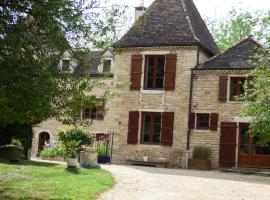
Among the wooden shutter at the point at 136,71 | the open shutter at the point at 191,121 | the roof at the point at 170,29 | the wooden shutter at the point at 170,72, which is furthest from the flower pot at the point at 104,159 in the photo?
the roof at the point at 170,29

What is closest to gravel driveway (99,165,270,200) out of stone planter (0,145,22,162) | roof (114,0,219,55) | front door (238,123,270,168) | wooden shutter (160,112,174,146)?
stone planter (0,145,22,162)

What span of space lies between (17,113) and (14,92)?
68 cm

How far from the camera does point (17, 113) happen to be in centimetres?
932

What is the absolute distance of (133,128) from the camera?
23625 millimetres

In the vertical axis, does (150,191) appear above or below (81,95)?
below

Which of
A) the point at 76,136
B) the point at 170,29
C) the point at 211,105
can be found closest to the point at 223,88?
the point at 211,105

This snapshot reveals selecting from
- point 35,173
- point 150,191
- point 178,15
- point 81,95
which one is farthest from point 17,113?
point 178,15

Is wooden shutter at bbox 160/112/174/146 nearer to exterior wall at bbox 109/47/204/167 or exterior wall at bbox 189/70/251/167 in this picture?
exterior wall at bbox 109/47/204/167

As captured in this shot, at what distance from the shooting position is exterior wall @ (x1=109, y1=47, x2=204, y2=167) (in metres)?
22.8

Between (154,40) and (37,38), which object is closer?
(37,38)

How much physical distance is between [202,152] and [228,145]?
121 centimetres

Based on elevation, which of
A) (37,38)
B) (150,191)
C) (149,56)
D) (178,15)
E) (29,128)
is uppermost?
(178,15)

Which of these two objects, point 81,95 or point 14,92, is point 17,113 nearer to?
point 14,92

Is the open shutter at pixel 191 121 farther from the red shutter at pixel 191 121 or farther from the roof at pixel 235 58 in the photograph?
the roof at pixel 235 58
